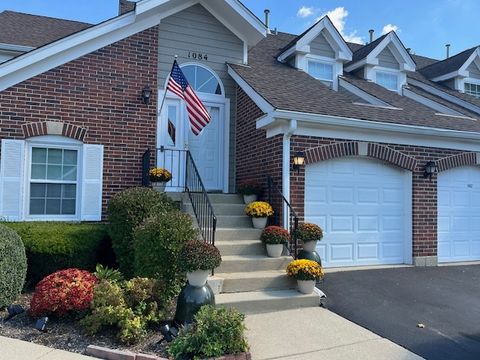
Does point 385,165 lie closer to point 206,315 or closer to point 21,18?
point 206,315

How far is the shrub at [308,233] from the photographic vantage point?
294 inches

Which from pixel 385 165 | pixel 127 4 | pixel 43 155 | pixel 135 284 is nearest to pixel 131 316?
pixel 135 284

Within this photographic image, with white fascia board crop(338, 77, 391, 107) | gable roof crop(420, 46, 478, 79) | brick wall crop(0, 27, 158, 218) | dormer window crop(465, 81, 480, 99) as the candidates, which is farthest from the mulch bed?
dormer window crop(465, 81, 480, 99)

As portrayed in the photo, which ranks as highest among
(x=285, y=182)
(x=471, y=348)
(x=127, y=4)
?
(x=127, y=4)

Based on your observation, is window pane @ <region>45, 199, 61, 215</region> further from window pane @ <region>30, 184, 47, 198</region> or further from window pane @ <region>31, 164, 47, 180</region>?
window pane @ <region>31, 164, 47, 180</region>

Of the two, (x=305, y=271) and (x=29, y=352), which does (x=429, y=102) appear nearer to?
(x=305, y=271)

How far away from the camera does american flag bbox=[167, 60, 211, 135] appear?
802 cm

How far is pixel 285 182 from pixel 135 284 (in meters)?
3.80

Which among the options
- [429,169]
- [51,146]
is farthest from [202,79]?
[429,169]

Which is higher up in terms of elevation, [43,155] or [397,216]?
[43,155]

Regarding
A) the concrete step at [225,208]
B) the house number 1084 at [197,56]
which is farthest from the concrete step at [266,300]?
the house number 1084 at [197,56]

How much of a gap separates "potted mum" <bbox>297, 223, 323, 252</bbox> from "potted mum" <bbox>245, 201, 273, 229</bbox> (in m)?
0.76

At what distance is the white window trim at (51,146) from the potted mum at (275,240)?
398 centimetres

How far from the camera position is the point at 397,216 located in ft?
30.9
